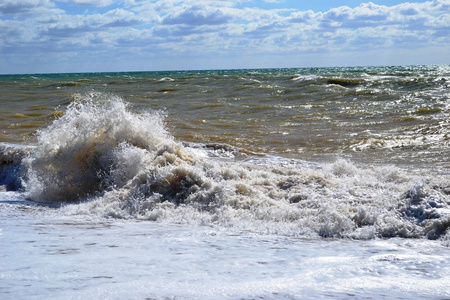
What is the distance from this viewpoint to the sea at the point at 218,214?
145 inches

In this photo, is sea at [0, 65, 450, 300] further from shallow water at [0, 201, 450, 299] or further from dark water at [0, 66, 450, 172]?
dark water at [0, 66, 450, 172]

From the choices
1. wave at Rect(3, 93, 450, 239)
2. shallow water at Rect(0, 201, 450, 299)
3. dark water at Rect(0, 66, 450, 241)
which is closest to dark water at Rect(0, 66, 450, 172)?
dark water at Rect(0, 66, 450, 241)

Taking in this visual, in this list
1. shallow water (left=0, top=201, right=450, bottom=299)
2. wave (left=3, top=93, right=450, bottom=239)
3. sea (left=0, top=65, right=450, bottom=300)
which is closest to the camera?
shallow water (left=0, top=201, right=450, bottom=299)

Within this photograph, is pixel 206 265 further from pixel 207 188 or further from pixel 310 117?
pixel 310 117

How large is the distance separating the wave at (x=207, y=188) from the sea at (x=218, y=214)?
0.8 inches

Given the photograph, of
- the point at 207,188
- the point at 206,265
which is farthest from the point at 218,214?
the point at 206,265

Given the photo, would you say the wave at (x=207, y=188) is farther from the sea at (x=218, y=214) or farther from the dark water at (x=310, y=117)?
the dark water at (x=310, y=117)

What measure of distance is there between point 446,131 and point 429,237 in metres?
7.69

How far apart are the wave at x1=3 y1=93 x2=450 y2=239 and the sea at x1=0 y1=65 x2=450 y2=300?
20mm

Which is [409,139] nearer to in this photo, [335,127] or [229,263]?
[335,127]

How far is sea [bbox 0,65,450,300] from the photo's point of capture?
3.67 meters

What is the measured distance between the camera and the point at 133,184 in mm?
6770

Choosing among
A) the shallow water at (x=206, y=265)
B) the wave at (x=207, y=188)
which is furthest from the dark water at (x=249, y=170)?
the shallow water at (x=206, y=265)

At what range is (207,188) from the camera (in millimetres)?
6406
